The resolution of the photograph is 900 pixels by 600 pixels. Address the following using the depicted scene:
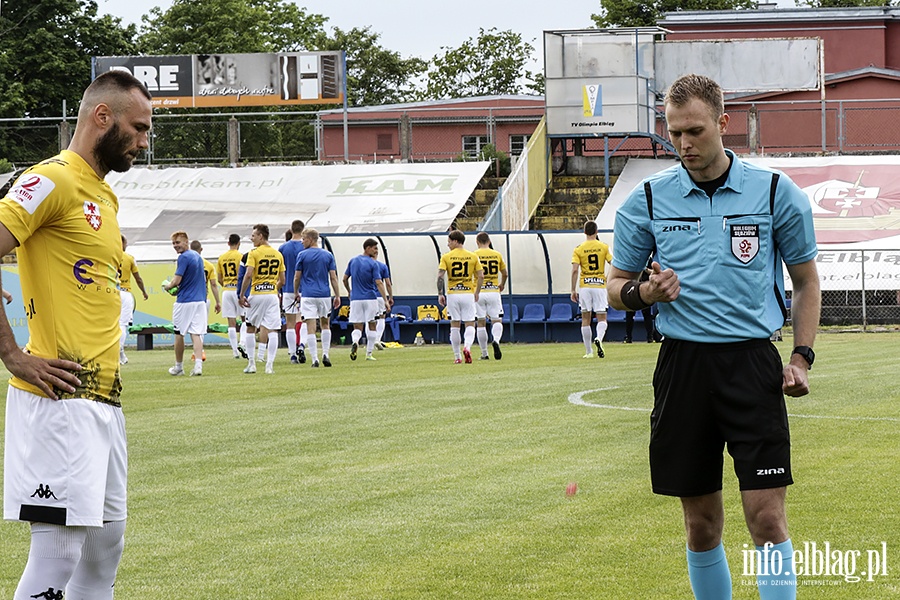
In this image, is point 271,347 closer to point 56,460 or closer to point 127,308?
point 127,308

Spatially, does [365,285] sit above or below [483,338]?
above

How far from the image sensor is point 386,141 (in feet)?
199

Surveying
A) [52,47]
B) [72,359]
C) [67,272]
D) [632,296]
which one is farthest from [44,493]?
[52,47]

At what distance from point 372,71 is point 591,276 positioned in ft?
189

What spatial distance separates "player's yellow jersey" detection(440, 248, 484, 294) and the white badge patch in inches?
776

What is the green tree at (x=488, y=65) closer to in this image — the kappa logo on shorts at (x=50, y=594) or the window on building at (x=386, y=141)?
the window on building at (x=386, y=141)

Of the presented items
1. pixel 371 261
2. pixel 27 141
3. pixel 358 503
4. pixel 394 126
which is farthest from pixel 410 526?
pixel 394 126

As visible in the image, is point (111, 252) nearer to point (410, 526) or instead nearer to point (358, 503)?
point (410, 526)

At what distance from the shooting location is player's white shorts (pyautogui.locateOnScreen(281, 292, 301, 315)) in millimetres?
24450

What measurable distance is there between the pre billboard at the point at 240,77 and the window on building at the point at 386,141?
1450 cm

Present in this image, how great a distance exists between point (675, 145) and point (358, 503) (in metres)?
4.34

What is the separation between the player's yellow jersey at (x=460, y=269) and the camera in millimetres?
24312

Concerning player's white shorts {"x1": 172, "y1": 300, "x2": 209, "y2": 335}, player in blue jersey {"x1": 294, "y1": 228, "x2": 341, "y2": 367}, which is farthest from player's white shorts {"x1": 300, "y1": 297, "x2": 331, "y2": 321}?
player's white shorts {"x1": 172, "y1": 300, "x2": 209, "y2": 335}

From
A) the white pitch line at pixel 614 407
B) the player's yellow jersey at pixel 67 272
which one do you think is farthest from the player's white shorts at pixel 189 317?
the player's yellow jersey at pixel 67 272
